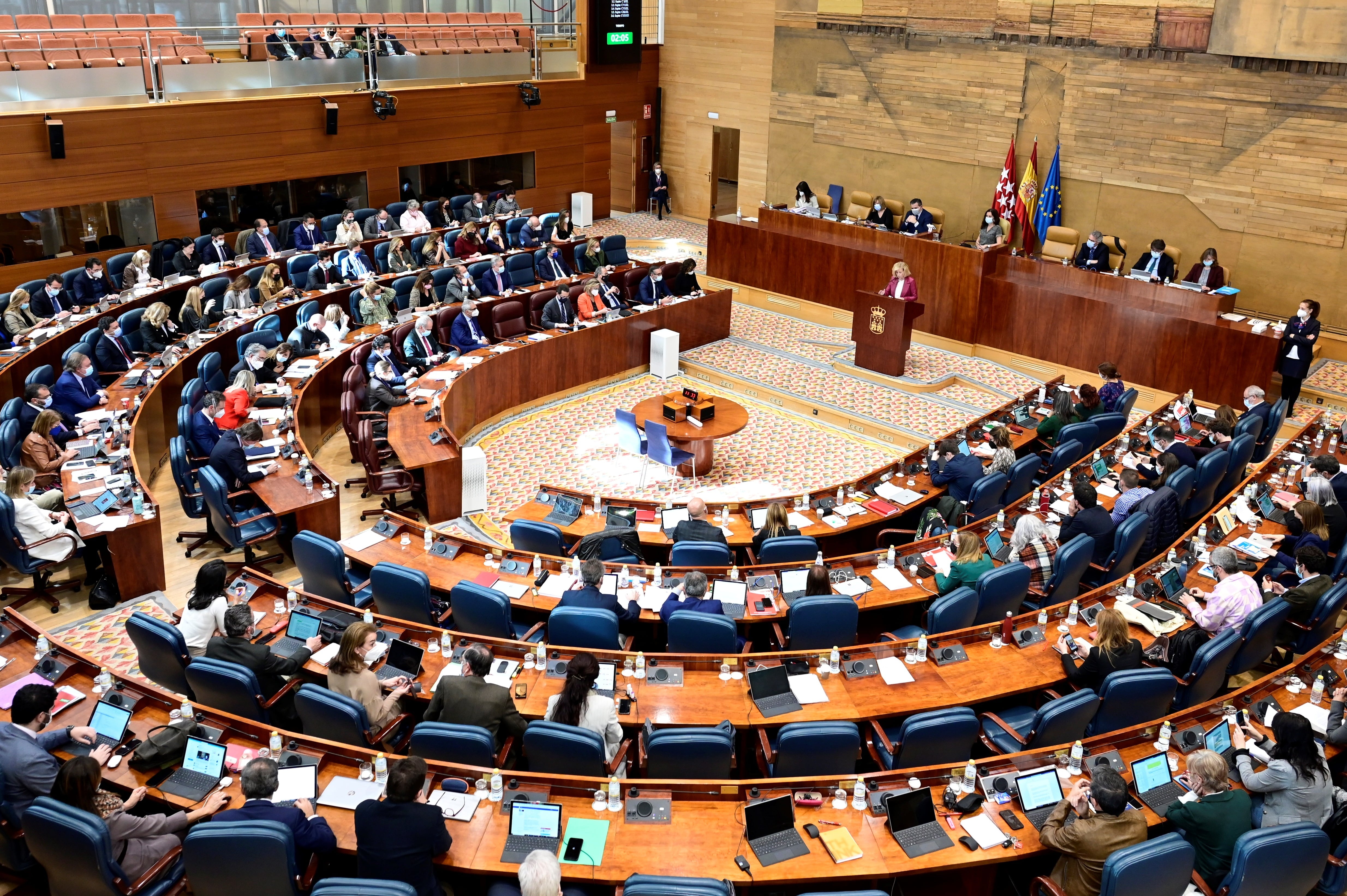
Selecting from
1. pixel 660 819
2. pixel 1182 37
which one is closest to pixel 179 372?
pixel 660 819

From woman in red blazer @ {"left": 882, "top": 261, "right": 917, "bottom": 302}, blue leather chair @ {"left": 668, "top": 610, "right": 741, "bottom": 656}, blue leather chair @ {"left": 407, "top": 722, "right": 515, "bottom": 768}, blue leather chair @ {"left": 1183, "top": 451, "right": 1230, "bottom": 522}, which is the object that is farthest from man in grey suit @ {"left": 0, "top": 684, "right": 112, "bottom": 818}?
woman in red blazer @ {"left": 882, "top": 261, "right": 917, "bottom": 302}

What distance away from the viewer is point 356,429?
35.6 feet

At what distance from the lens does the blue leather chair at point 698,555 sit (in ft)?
27.1

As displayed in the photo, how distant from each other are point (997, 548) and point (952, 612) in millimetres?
1321

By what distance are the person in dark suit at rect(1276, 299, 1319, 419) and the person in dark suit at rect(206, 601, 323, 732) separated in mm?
11603

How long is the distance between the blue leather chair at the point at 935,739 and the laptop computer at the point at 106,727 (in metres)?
4.34

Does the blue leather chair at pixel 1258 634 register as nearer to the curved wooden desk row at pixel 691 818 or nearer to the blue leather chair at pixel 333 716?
the curved wooden desk row at pixel 691 818

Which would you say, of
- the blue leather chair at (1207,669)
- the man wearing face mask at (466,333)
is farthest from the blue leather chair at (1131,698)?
the man wearing face mask at (466,333)

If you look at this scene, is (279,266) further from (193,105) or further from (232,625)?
(232,625)

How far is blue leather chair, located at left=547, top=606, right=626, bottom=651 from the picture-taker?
7066 mm

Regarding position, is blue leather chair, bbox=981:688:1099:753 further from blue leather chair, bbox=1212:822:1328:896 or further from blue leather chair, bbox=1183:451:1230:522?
blue leather chair, bbox=1183:451:1230:522

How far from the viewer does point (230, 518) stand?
9.04 meters

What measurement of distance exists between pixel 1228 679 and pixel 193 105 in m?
15.9

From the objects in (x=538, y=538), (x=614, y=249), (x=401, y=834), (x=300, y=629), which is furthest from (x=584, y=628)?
(x=614, y=249)
